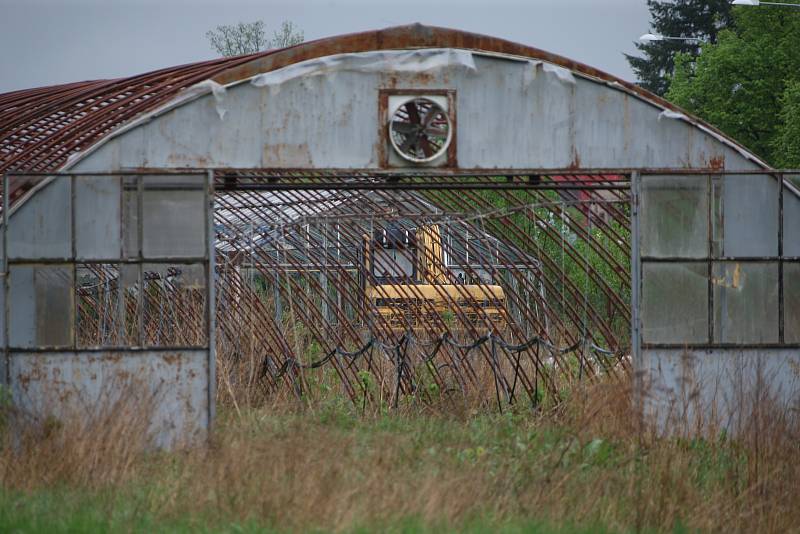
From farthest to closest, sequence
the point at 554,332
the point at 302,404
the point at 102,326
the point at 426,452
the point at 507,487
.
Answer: the point at 554,332 < the point at 102,326 < the point at 302,404 < the point at 426,452 < the point at 507,487

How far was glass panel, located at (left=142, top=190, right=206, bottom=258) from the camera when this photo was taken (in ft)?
35.7

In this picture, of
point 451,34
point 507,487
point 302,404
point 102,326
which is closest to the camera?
point 507,487

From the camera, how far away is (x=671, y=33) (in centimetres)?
5503

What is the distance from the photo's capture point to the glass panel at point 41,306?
1071 centimetres

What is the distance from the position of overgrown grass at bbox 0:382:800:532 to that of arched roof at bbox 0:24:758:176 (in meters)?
3.15

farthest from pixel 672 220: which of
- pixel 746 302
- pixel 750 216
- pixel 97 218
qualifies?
pixel 97 218

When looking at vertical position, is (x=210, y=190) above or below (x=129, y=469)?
above

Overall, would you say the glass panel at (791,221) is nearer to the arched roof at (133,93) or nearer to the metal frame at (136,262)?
the arched roof at (133,93)

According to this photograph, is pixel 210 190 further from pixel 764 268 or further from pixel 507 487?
pixel 764 268

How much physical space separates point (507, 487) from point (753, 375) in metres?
3.46

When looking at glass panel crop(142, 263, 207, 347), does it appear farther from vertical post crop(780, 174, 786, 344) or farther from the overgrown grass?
vertical post crop(780, 174, 786, 344)

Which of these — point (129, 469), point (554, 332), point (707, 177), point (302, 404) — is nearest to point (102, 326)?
point (302, 404)

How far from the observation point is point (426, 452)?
1040 cm

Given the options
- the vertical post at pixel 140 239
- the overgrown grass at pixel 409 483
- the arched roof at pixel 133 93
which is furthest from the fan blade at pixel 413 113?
the overgrown grass at pixel 409 483
